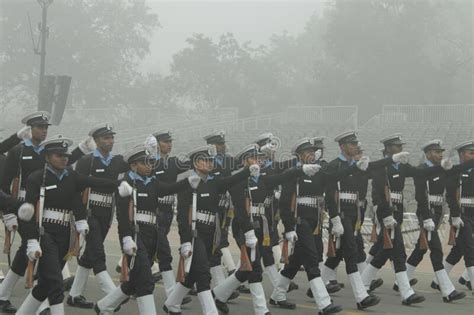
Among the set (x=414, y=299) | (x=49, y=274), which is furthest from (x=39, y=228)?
(x=414, y=299)

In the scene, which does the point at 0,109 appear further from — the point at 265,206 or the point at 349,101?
the point at 265,206

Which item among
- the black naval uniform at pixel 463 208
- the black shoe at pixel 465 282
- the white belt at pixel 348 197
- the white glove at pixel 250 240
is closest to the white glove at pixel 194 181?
the white glove at pixel 250 240

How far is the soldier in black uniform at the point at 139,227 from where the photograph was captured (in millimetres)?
8852

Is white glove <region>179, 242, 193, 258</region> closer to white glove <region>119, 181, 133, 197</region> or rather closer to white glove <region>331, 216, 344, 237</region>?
white glove <region>119, 181, 133, 197</region>

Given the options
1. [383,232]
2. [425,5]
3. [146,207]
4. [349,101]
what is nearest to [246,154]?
[146,207]

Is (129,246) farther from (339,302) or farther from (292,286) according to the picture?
(292,286)

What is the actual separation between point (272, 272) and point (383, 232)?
1.60m

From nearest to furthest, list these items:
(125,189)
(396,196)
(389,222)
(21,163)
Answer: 1. (125,189)
2. (21,163)
3. (389,222)
4. (396,196)

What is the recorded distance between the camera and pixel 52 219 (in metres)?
8.75

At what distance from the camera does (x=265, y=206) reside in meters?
11.9

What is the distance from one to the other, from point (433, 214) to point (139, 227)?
495cm

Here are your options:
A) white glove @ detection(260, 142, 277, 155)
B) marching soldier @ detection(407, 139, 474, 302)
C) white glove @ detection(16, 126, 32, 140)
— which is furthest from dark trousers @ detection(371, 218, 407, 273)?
white glove @ detection(16, 126, 32, 140)

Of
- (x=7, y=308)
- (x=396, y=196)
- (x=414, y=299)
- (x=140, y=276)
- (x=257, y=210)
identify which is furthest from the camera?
(x=396, y=196)

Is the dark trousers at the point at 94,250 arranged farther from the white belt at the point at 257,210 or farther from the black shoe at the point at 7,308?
the white belt at the point at 257,210
